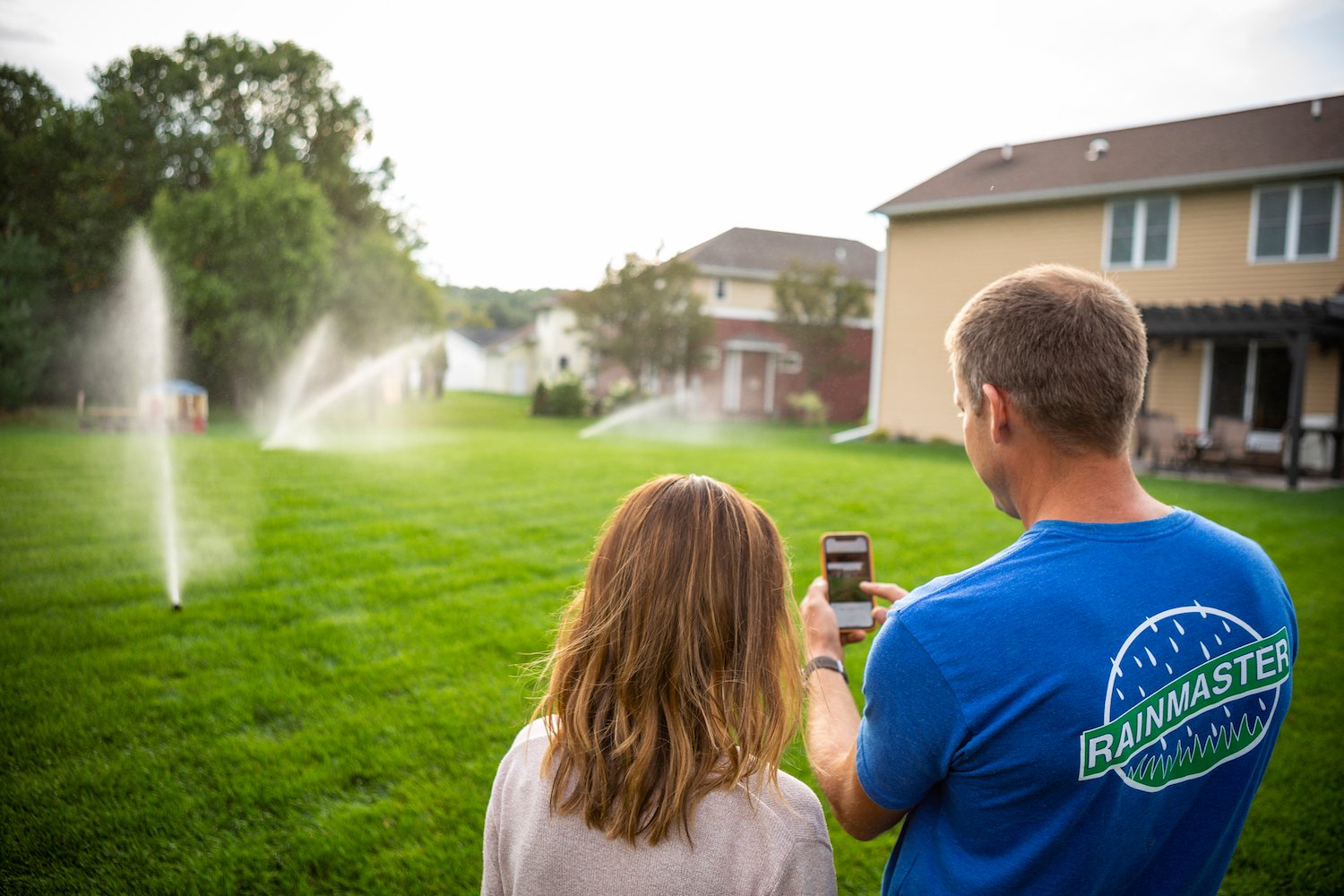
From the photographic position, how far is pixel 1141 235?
17938 mm

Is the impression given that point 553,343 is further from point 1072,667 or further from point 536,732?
point 1072,667

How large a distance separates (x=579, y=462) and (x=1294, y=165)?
14.3 meters

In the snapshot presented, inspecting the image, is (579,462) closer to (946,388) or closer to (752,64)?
(752,64)

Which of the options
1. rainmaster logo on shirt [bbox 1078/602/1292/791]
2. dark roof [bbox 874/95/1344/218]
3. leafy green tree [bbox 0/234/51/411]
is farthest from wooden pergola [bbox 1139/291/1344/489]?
leafy green tree [bbox 0/234/51/411]

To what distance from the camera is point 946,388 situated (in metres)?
20.2

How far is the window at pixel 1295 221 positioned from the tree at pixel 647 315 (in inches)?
645

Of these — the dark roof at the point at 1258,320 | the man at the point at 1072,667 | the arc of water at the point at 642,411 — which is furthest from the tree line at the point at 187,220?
the man at the point at 1072,667

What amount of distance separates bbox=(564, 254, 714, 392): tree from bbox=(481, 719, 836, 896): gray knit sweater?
27677 millimetres

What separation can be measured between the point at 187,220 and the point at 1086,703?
2511 centimetres

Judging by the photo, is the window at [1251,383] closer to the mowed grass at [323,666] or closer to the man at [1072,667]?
the mowed grass at [323,666]

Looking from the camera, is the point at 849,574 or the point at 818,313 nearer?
the point at 849,574

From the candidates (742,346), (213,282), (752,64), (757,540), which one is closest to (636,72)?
(752,64)

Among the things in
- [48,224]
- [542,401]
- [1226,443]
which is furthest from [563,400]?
[1226,443]

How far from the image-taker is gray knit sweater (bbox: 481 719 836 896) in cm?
141
